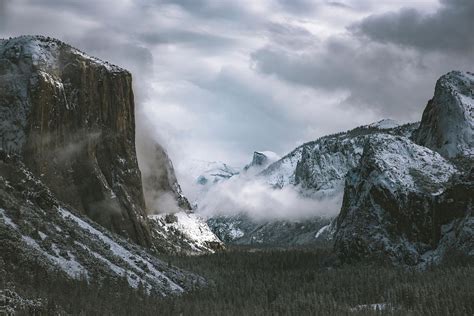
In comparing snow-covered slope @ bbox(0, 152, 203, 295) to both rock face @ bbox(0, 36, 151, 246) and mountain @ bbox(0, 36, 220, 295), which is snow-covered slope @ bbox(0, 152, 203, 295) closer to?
mountain @ bbox(0, 36, 220, 295)

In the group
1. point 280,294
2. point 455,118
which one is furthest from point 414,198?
point 280,294

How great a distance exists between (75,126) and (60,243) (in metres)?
89.8

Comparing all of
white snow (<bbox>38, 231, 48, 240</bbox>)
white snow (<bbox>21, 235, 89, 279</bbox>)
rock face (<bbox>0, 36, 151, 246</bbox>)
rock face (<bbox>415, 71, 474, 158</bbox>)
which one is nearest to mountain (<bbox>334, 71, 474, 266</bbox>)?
rock face (<bbox>415, 71, 474, 158</bbox>)

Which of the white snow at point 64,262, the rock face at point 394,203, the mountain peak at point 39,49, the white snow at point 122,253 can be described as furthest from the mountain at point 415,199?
the white snow at point 64,262

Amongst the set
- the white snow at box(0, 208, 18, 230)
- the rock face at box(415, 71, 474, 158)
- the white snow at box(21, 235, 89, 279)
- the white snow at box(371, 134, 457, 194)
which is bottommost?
the white snow at box(21, 235, 89, 279)

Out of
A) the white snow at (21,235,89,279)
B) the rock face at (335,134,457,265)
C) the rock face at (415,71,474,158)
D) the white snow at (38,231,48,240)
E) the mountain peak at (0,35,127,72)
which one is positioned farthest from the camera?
the rock face at (415,71,474,158)

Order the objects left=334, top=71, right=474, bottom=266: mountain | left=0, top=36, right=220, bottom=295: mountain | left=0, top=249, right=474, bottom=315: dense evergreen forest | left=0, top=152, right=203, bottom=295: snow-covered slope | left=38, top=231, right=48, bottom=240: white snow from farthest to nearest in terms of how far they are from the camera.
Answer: left=334, top=71, right=474, bottom=266: mountain < left=0, top=36, right=220, bottom=295: mountain < left=38, top=231, right=48, bottom=240: white snow < left=0, top=152, right=203, bottom=295: snow-covered slope < left=0, top=249, right=474, bottom=315: dense evergreen forest

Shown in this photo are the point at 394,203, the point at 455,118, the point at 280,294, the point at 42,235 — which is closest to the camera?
the point at 42,235

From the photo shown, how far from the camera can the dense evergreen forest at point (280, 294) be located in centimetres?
6234

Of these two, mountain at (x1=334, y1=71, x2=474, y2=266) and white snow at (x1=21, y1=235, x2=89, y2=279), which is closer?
white snow at (x1=21, y1=235, x2=89, y2=279)

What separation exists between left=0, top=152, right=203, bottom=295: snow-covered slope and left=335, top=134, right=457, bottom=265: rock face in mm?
70476

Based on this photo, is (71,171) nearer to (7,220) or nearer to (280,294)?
(280,294)

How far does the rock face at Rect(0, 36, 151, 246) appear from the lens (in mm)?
146000

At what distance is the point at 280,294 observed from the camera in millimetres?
110250
